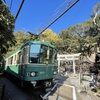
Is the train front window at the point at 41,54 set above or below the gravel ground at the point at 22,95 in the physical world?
above

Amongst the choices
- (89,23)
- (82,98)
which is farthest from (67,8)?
(89,23)

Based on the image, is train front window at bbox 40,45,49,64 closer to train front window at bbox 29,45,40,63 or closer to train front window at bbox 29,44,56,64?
train front window at bbox 29,44,56,64

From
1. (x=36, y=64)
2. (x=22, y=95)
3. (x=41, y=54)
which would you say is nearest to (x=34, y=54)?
(x=41, y=54)

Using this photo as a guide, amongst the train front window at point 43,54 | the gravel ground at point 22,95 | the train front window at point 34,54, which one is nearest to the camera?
the gravel ground at point 22,95

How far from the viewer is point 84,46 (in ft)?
65.9

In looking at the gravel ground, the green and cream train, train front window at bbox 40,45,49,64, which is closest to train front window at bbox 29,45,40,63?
the green and cream train

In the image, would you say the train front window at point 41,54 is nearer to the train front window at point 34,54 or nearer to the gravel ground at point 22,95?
the train front window at point 34,54

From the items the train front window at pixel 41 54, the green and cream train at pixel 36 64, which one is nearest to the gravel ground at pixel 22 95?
the green and cream train at pixel 36 64

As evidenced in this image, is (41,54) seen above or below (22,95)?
above

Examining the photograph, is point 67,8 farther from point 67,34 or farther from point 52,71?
point 67,34

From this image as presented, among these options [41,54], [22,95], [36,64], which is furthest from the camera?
[41,54]

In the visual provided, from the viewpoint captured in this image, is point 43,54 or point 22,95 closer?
point 22,95

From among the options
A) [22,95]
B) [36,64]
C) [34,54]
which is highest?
[34,54]

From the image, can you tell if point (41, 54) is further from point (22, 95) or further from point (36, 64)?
point (22, 95)
